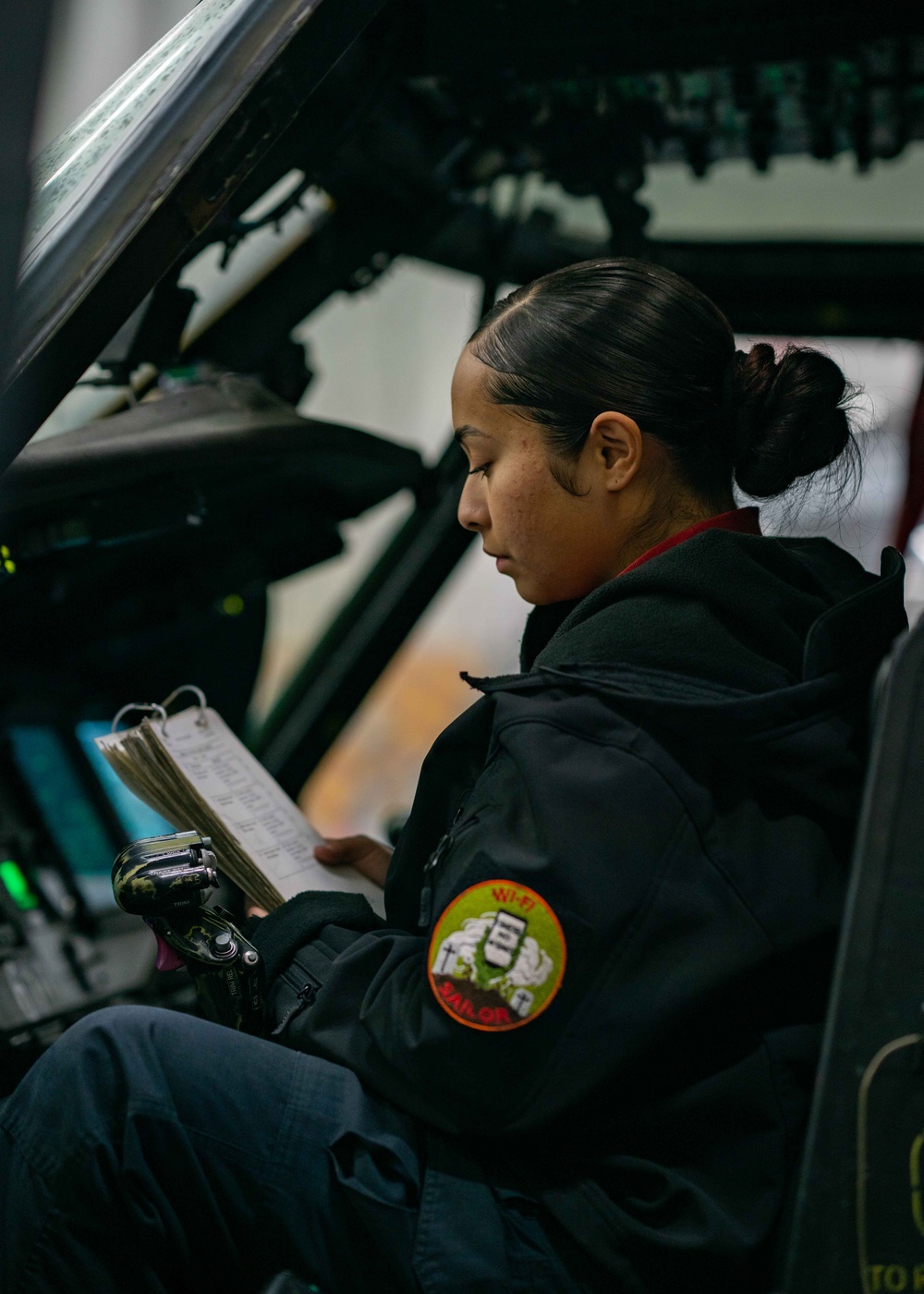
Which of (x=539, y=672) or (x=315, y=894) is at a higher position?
(x=539, y=672)

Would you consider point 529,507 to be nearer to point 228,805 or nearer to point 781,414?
point 781,414

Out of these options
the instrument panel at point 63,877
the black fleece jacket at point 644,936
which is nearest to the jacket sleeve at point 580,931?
the black fleece jacket at point 644,936

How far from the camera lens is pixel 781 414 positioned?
4.00 feet

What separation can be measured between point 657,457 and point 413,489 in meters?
1.07

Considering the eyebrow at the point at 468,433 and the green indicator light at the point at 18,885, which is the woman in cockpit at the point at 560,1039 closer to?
the eyebrow at the point at 468,433

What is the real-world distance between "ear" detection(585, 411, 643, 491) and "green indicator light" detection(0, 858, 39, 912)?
143 centimetres

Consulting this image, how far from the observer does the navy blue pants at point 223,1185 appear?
3.13 ft

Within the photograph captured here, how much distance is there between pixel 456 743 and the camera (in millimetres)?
1090

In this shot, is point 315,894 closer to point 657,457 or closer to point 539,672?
point 539,672

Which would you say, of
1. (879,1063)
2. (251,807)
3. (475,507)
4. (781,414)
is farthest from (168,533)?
(879,1063)

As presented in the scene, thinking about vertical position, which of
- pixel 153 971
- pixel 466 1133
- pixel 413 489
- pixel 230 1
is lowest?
pixel 153 971

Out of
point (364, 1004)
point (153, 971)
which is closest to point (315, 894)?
point (364, 1004)

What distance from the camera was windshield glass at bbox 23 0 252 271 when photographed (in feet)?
3.55

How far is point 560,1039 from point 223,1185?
31 centimetres
